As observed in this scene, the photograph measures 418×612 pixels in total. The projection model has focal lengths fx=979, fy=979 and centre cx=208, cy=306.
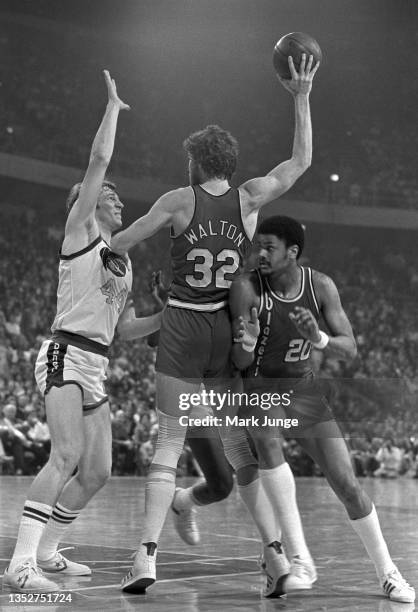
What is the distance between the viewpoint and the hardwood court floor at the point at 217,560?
4312mm

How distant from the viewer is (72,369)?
191 inches

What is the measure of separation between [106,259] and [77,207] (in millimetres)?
315

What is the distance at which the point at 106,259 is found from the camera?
5.01 meters

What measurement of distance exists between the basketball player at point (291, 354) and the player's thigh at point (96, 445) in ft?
2.40

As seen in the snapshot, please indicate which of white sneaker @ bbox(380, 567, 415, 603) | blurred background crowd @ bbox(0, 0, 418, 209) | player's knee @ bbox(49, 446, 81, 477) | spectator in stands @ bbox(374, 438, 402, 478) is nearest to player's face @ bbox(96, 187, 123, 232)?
player's knee @ bbox(49, 446, 81, 477)

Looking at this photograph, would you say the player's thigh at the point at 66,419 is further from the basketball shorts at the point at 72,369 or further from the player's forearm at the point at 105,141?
the player's forearm at the point at 105,141

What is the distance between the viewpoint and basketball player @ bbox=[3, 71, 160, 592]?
4.62 meters

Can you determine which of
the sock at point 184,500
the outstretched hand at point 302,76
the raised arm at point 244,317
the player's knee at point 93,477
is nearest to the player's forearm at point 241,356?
the raised arm at point 244,317

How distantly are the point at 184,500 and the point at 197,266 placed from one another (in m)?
1.69

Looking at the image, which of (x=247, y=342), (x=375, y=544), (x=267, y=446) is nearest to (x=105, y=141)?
(x=247, y=342)

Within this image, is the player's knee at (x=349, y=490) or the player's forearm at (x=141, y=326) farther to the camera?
the player's forearm at (x=141, y=326)

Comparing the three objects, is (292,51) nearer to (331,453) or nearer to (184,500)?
(331,453)

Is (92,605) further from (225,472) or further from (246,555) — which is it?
(246,555)

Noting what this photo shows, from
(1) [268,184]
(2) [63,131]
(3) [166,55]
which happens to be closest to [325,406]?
(1) [268,184]
